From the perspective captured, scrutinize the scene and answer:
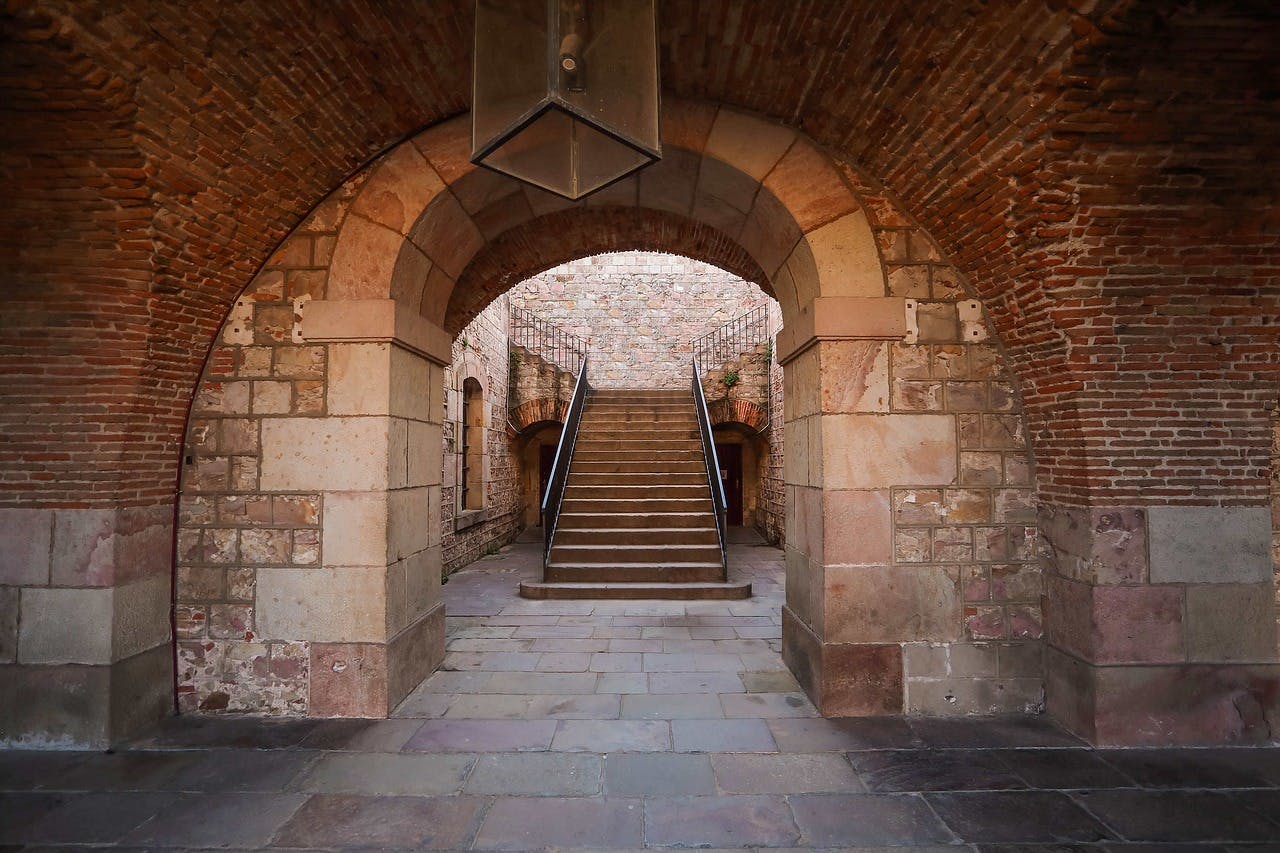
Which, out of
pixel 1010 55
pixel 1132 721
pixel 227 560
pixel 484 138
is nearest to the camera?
pixel 484 138

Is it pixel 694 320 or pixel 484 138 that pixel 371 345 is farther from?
pixel 694 320

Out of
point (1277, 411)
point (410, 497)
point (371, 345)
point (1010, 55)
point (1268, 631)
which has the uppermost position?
point (1010, 55)

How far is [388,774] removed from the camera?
9.01ft

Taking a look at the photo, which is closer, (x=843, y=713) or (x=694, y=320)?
(x=843, y=713)

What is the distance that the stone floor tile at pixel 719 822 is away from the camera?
7.45ft

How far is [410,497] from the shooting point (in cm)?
373

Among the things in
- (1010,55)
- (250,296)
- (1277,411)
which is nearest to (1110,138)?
(1010,55)

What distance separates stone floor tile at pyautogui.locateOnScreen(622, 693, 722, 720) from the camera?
3.32m

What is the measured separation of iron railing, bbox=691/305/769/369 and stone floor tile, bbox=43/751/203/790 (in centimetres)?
985

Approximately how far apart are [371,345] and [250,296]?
801 mm

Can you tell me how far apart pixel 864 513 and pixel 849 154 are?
2087mm

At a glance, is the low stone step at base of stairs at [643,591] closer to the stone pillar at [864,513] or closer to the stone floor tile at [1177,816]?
the stone pillar at [864,513]

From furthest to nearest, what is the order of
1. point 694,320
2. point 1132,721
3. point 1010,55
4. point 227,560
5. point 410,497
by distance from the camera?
point 694,320 → point 410,497 → point 227,560 → point 1132,721 → point 1010,55

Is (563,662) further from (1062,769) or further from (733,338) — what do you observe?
(733,338)
